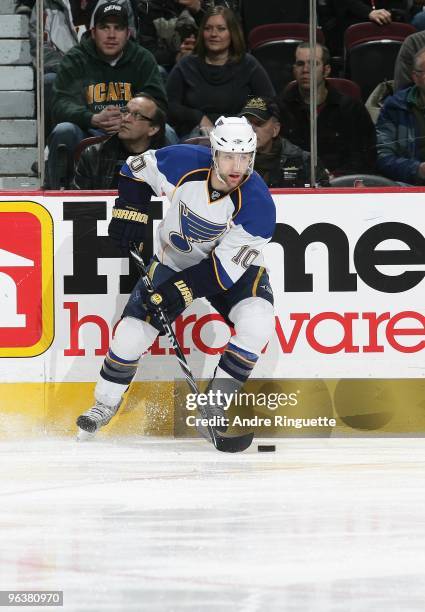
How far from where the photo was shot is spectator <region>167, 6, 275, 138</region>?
556cm

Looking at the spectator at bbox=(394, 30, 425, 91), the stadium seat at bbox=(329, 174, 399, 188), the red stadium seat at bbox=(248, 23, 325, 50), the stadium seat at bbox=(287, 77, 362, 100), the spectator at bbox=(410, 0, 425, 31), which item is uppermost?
the spectator at bbox=(410, 0, 425, 31)

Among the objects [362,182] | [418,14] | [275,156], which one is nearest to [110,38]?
[275,156]

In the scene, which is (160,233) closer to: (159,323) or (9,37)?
(159,323)

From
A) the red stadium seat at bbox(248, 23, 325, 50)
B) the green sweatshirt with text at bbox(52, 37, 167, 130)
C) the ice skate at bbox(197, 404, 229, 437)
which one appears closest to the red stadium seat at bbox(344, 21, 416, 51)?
the red stadium seat at bbox(248, 23, 325, 50)

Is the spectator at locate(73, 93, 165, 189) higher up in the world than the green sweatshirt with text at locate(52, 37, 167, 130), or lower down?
lower down

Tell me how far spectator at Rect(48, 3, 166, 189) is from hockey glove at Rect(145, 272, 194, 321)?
74 cm

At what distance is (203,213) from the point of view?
16.6 ft

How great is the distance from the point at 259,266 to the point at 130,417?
87 cm

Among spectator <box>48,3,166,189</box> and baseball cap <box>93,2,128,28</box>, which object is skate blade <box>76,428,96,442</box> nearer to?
spectator <box>48,3,166,189</box>

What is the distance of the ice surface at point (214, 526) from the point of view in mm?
2750

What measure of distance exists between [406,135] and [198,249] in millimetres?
1084

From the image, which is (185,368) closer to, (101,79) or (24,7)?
(101,79)

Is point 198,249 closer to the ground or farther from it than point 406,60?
closer to the ground

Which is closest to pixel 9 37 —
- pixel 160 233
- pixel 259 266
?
pixel 160 233
